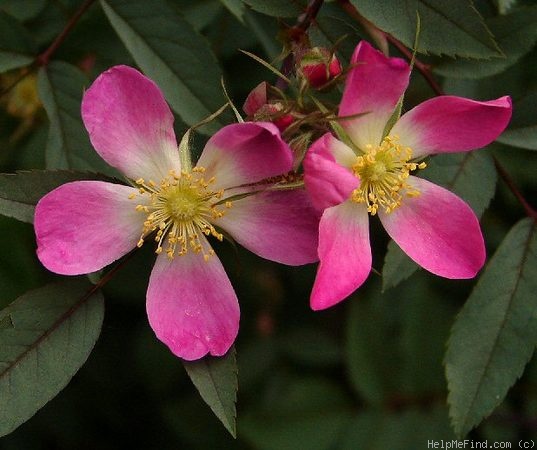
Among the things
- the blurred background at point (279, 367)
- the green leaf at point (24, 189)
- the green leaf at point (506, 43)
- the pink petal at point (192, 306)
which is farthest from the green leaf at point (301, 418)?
the green leaf at point (24, 189)

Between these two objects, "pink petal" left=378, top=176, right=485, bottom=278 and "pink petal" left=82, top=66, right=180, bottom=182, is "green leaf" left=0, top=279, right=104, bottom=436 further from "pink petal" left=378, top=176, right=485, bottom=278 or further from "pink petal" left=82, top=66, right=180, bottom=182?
"pink petal" left=378, top=176, right=485, bottom=278

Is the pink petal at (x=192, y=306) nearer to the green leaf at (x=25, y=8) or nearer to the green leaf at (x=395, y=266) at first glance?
the green leaf at (x=395, y=266)

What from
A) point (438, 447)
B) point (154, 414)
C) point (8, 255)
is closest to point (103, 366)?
point (154, 414)

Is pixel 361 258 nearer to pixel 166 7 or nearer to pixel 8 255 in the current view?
pixel 166 7

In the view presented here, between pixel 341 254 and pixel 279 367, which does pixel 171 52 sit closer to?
pixel 341 254

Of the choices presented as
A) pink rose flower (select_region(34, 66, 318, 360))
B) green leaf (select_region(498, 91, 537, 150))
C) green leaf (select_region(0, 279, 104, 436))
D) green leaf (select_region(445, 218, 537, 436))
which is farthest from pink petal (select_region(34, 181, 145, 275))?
green leaf (select_region(498, 91, 537, 150))

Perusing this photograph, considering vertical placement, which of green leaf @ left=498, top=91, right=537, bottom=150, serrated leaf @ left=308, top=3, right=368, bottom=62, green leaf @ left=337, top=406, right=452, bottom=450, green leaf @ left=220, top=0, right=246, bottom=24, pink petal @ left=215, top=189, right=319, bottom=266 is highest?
green leaf @ left=220, top=0, right=246, bottom=24

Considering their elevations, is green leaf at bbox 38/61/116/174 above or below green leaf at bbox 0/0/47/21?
below

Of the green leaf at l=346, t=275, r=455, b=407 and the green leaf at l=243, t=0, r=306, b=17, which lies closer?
the green leaf at l=243, t=0, r=306, b=17
